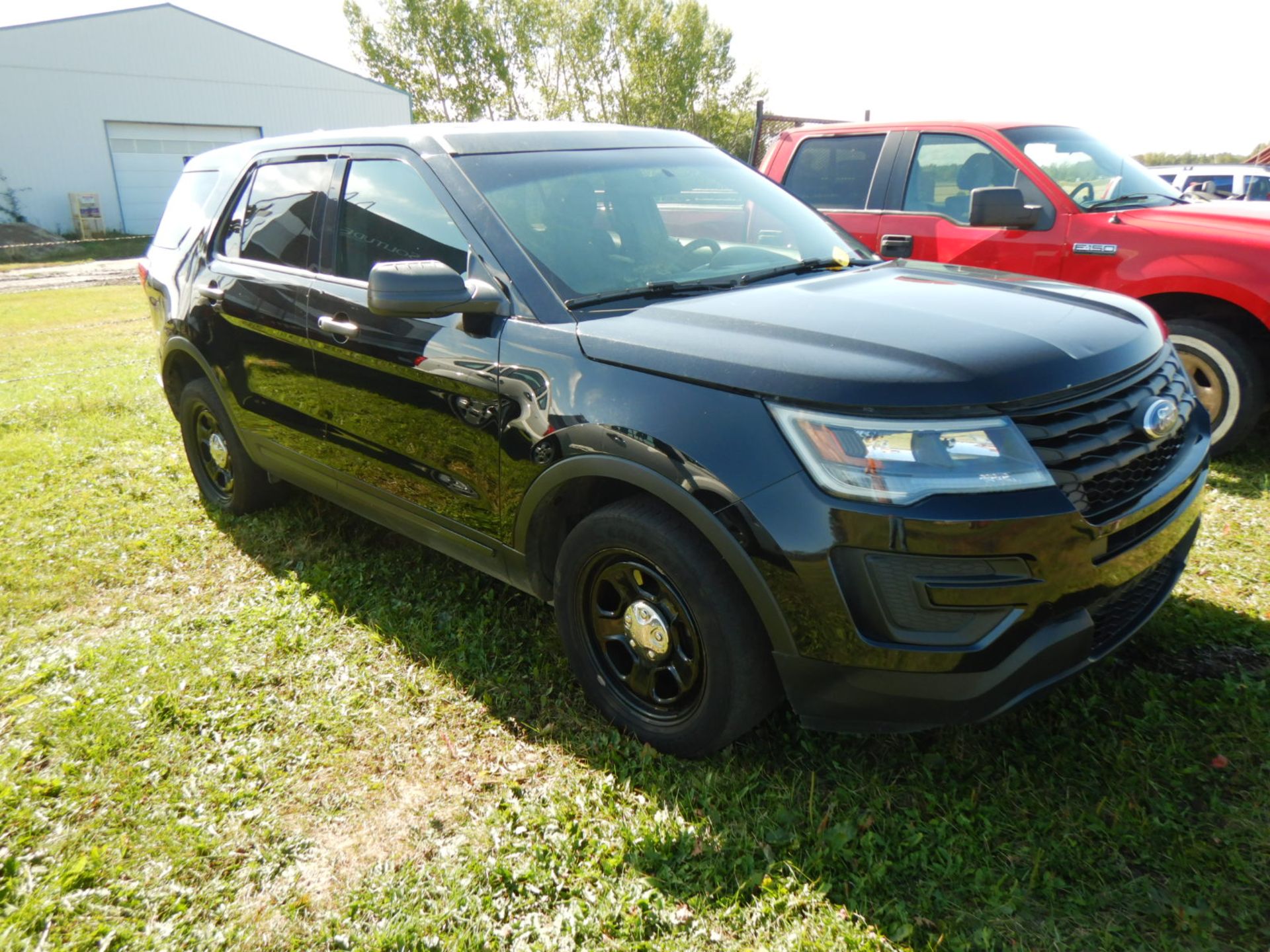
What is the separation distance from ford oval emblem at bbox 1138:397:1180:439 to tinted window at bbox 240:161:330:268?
3.09 metres

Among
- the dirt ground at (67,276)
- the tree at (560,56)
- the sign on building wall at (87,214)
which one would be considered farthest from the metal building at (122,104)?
the tree at (560,56)

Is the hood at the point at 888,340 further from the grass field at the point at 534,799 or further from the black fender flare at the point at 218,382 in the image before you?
the black fender flare at the point at 218,382

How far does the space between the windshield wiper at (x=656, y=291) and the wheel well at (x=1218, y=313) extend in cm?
331

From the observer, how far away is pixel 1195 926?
209 cm

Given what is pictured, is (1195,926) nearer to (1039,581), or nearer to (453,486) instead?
(1039,581)

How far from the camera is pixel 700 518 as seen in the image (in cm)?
235

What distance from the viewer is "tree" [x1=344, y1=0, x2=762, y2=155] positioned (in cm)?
5259

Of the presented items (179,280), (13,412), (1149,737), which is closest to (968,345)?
(1149,737)

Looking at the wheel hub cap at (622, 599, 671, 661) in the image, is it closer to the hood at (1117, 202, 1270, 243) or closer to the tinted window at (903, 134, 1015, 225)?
the tinted window at (903, 134, 1015, 225)

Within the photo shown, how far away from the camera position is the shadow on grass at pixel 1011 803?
219 cm

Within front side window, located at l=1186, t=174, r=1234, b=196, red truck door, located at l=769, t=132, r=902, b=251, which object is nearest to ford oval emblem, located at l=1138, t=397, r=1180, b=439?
red truck door, located at l=769, t=132, r=902, b=251

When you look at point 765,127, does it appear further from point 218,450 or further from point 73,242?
point 73,242

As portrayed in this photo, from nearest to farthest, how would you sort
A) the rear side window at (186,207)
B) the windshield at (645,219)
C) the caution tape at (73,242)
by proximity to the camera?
the windshield at (645,219) < the rear side window at (186,207) < the caution tape at (73,242)

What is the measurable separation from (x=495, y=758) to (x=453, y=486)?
0.92m
